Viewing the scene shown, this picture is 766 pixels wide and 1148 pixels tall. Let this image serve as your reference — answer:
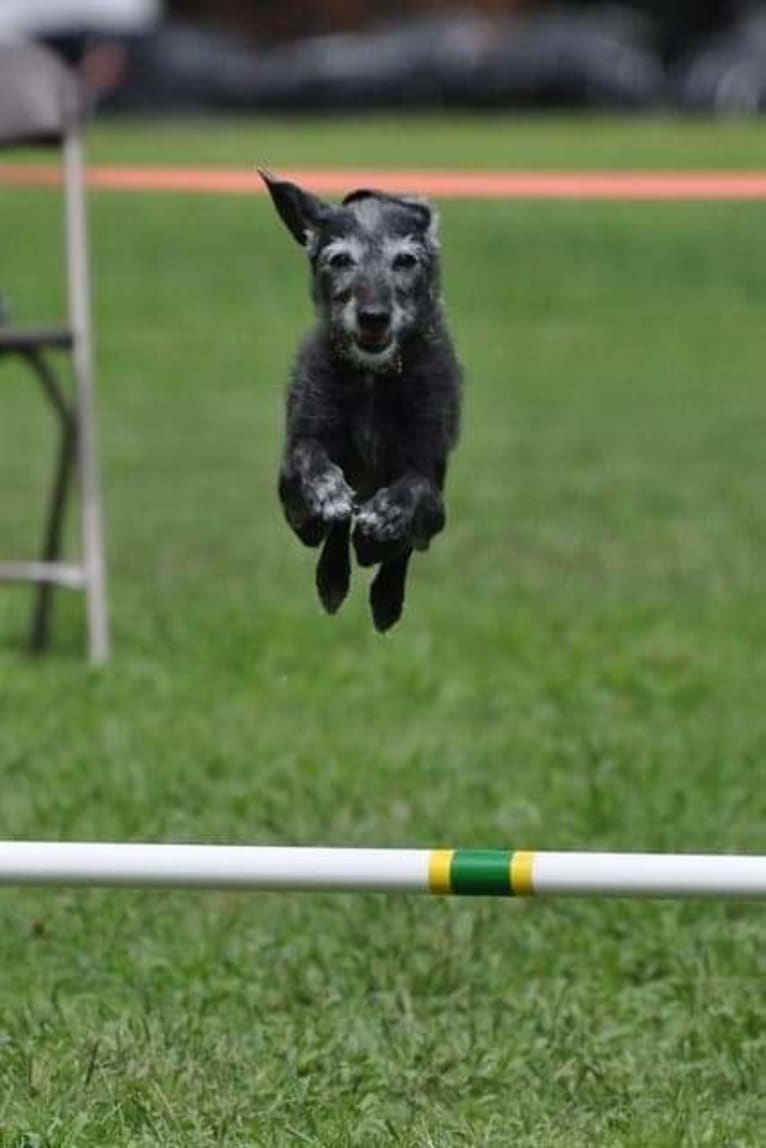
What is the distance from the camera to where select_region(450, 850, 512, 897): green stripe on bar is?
4.18 m

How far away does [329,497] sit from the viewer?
3.65 m

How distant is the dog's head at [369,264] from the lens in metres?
3.59

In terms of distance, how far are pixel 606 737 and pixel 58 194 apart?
20.2 meters

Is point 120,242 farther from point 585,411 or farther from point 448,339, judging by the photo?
point 448,339

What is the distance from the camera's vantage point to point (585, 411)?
1711 centimetres

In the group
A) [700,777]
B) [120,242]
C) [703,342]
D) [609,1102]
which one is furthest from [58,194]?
[609,1102]

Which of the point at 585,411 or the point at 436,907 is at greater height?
the point at 585,411

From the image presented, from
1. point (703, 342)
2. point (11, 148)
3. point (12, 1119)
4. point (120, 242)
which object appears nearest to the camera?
point (12, 1119)

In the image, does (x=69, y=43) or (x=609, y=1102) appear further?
(x=69, y=43)

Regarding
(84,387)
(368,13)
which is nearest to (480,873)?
A: (84,387)

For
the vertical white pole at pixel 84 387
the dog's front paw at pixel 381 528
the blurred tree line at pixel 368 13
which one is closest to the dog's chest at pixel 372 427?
the dog's front paw at pixel 381 528

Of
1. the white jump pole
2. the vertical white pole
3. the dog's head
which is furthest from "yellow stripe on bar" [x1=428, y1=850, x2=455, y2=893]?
the vertical white pole

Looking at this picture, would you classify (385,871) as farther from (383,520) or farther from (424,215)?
(424,215)

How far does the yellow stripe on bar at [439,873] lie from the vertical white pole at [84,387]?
4.60 meters
